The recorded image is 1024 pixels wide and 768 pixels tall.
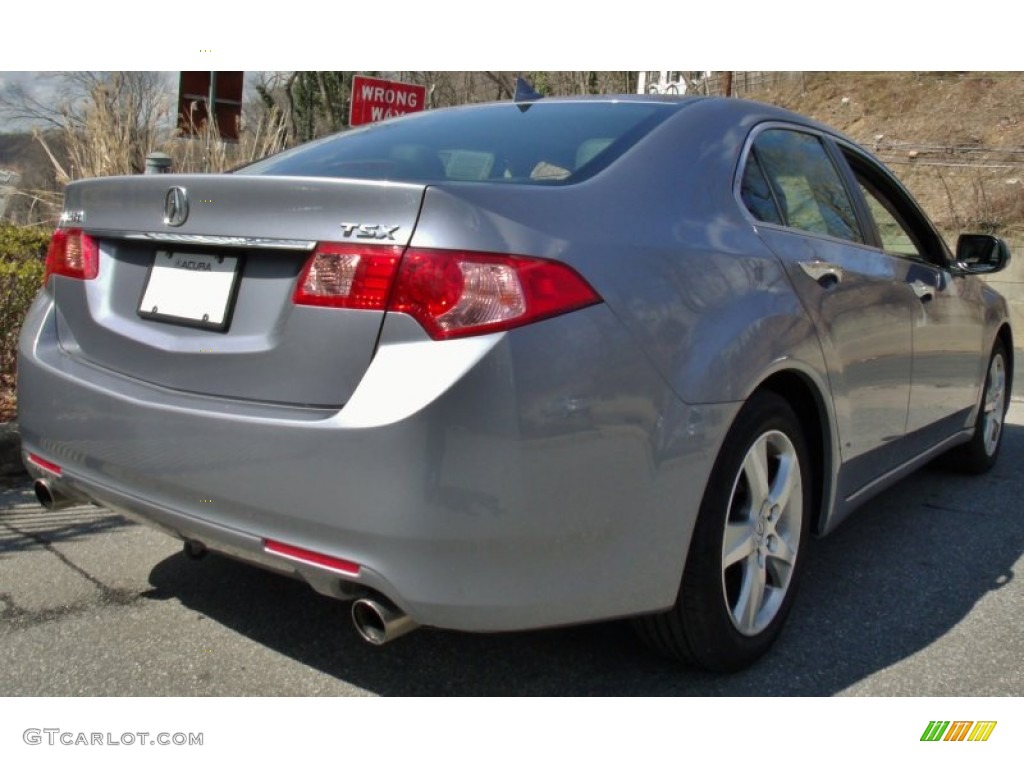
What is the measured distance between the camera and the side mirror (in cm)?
425

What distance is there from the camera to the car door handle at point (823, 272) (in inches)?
108

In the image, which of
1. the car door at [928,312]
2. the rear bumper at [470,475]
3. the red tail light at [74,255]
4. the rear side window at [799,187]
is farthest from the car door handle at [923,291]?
the red tail light at [74,255]

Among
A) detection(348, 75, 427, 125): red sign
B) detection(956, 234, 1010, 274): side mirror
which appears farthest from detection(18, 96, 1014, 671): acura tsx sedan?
detection(348, 75, 427, 125): red sign

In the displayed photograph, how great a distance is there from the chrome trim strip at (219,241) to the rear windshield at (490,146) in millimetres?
281

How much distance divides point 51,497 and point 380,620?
4.01 ft

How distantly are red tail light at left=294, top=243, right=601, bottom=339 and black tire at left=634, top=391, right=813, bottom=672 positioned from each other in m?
0.70

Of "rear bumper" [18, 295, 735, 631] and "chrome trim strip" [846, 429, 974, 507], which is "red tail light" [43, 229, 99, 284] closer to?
"rear bumper" [18, 295, 735, 631]

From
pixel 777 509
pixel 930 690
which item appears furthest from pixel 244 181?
pixel 930 690

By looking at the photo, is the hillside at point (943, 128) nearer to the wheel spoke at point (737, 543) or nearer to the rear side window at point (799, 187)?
the rear side window at point (799, 187)

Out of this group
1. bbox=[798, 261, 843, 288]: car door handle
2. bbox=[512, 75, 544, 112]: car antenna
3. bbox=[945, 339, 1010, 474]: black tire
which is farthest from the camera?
bbox=[945, 339, 1010, 474]: black tire

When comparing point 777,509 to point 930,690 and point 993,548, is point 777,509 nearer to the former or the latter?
point 930,690

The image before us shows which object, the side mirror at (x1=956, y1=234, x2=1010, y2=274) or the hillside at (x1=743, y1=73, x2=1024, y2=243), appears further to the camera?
the hillside at (x1=743, y1=73, x2=1024, y2=243)

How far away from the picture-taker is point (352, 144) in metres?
2.89

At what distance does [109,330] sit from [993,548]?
11.1ft
